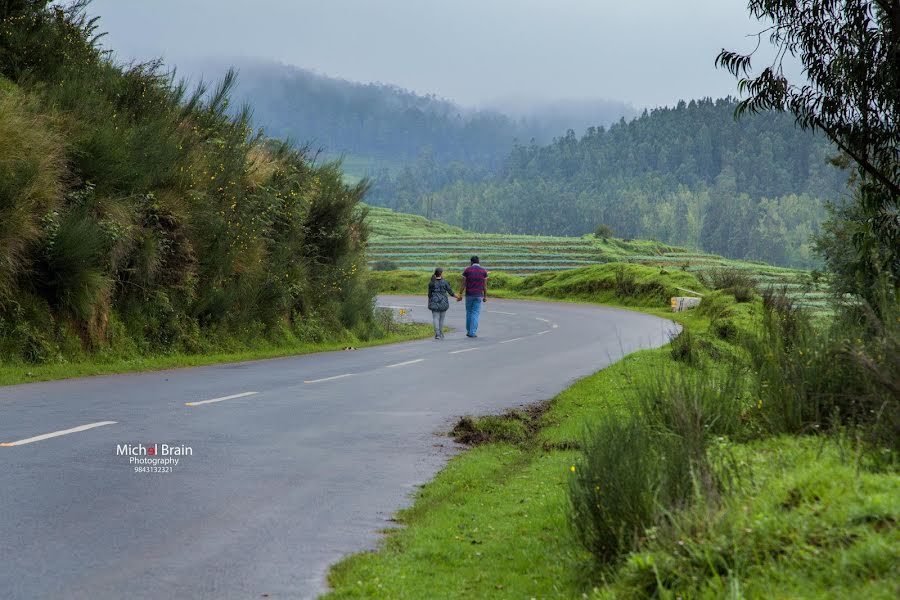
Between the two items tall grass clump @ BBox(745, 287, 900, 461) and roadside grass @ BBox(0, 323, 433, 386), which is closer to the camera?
tall grass clump @ BBox(745, 287, 900, 461)

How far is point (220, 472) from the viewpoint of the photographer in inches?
353

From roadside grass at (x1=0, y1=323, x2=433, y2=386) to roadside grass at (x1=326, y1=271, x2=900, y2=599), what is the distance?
885cm

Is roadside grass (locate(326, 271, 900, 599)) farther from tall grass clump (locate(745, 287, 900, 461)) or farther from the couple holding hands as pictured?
the couple holding hands

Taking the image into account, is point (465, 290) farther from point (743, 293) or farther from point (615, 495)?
point (615, 495)

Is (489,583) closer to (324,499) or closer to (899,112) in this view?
(324,499)

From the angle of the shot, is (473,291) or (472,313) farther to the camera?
(472,313)

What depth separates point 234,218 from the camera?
77.6 feet

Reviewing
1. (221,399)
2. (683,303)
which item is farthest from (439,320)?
(683,303)

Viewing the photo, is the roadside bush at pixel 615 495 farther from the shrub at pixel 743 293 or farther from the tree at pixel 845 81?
the shrub at pixel 743 293

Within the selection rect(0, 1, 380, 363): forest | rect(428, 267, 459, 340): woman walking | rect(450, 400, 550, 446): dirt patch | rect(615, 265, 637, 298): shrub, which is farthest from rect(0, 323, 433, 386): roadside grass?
rect(615, 265, 637, 298): shrub

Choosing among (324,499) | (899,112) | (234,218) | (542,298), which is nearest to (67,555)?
(324,499)

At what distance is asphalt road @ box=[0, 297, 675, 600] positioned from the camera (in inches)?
238

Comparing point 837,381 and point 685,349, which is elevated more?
point 837,381

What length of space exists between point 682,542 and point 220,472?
5229mm
